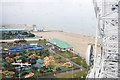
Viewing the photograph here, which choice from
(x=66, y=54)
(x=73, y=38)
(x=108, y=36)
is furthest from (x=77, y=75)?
(x=73, y=38)

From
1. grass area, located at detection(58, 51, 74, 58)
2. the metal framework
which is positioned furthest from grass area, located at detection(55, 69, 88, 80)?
the metal framework

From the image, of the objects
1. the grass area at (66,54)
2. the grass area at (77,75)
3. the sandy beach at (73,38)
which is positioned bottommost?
the grass area at (77,75)

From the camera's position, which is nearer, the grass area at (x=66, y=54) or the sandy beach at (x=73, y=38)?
the grass area at (x=66, y=54)

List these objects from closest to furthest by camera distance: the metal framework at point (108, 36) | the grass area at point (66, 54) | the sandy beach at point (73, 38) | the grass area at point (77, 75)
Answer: the metal framework at point (108, 36)
the grass area at point (77, 75)
the grass area at point (66, 54)
the sandy beach at point (73, 38)

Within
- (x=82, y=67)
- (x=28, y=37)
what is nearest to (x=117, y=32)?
(x=82, y=67)

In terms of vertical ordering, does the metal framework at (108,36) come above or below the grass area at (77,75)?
above

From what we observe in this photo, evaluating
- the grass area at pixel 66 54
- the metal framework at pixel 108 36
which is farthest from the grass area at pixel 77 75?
the metal framework at pixel 108 36

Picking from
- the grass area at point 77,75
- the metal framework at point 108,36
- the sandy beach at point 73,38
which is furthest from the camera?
the sandy beach at point 73,38

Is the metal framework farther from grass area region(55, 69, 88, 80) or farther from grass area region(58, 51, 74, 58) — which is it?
grass area region(58, 51, 74, 58)

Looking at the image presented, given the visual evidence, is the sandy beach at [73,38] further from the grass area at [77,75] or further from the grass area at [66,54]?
the grass area at [77,75]

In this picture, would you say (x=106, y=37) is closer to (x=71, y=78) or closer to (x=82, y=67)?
(x=71, y=78)

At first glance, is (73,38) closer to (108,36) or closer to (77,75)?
(77,75)
